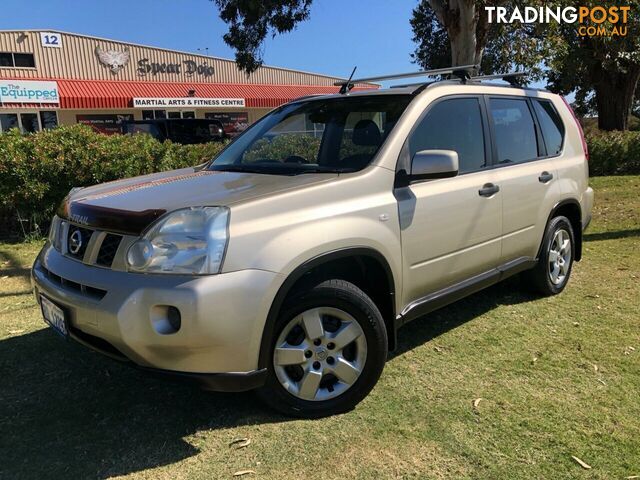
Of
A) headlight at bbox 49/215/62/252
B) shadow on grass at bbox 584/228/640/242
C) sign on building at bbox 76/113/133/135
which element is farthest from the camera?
sign on building at bbox 76/113/133/135

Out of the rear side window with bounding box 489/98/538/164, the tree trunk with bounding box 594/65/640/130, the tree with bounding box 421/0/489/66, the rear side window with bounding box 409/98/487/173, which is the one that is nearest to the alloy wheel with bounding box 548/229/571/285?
the rear side window with bounding box 489/98/538/164

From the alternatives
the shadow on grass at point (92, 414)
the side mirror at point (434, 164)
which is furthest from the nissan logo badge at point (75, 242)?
the side mirror at point (434, 164)

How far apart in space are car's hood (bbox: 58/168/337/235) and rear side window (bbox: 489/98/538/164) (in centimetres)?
171

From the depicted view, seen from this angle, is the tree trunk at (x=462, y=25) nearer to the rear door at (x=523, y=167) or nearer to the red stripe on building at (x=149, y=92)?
the rear door at (x=523, y=167)

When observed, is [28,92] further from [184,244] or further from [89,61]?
[184,244]

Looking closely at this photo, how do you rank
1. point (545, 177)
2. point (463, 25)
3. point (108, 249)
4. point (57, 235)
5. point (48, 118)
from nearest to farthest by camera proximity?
point (108, 249)
point (57, 235)
point (545, 177)
point (463, 25)
point (48, 118)

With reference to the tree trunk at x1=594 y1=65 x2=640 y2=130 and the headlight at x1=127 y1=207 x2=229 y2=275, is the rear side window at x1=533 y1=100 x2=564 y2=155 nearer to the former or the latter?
the headlight at x1=127 y1=207 x2=229 y2=275

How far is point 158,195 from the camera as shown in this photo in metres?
2.98

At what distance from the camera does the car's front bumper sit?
2.48m

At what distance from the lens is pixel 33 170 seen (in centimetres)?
711

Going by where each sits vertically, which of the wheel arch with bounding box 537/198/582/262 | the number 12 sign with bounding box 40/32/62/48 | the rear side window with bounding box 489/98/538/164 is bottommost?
the wheel arch with bounding box 537/198/582/262

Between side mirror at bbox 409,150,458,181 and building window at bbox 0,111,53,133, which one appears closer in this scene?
side mirror at bbox 409,150,458,181

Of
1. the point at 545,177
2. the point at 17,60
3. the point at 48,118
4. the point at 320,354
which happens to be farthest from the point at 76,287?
the point at 17,60

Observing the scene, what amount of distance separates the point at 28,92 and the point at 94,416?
78.9 feet
